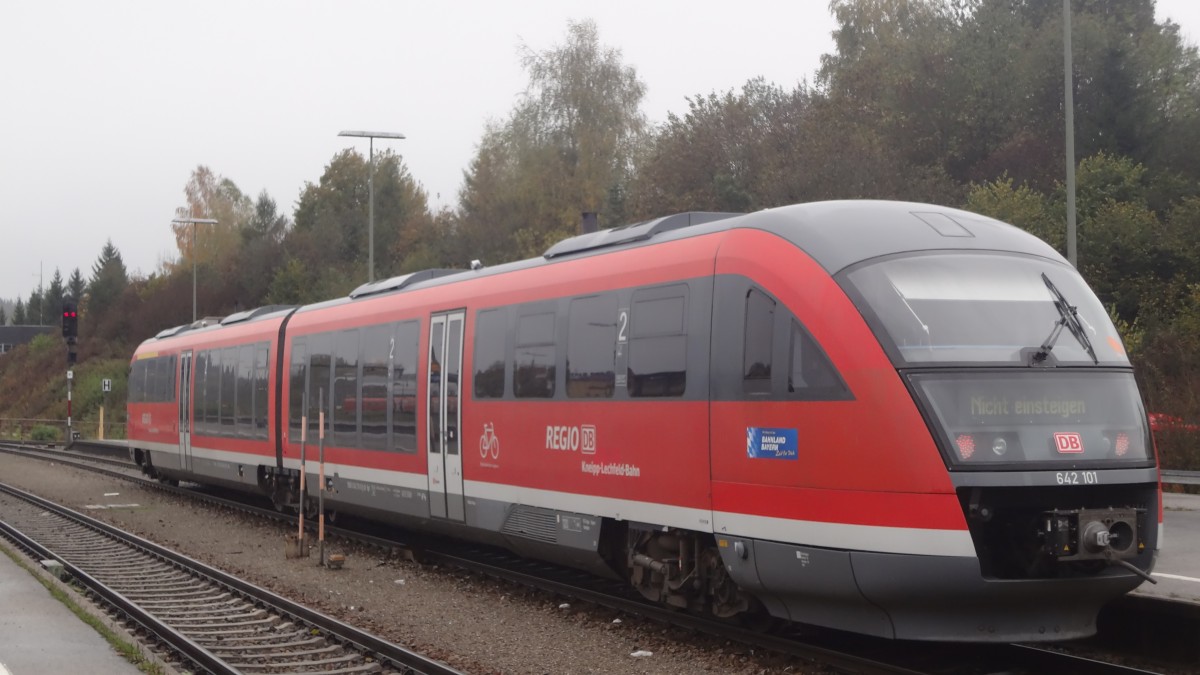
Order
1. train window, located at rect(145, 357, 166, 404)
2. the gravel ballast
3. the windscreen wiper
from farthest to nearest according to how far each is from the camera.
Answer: train window, located at rect(145, 357, 166, 404)
the gravel ballast
the windscreen wiper

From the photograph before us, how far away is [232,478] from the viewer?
76.1ft

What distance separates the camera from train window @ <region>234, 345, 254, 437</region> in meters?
22.1

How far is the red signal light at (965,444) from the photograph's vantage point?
820 centimetres

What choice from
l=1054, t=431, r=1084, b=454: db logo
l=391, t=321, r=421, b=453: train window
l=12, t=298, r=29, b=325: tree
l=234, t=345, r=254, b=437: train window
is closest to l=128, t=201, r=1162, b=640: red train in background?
l=1054, t=431, r=1084, b=454: db logo

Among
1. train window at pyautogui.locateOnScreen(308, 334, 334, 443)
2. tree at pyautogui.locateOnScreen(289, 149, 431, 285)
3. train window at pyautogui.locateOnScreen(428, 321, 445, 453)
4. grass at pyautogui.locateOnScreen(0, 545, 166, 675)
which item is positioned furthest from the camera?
tree at pyautogui.locateOnScreen(289, 149, 431, 285)

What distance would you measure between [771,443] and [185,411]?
63.7 ft

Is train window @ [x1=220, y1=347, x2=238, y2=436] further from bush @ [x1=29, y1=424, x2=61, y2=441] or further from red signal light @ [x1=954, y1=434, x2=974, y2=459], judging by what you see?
bush @ [x1=29, y1=424, x2=61, y2=441]

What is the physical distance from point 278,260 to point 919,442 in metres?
71.4

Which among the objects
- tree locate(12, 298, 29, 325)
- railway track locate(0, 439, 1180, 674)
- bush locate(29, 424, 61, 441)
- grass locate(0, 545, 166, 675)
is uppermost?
tree locate(12, 298, 29, 325)

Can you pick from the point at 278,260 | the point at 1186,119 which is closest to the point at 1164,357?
the point at 1186,119

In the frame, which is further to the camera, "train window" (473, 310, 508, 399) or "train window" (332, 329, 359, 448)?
"train window" (332, 329, 359, 448)

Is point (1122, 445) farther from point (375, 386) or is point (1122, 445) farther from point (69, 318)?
point (69, 318)

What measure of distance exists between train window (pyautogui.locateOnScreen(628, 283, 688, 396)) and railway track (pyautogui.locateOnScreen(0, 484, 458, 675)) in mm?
2788

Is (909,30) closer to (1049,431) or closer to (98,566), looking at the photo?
(98,566)
